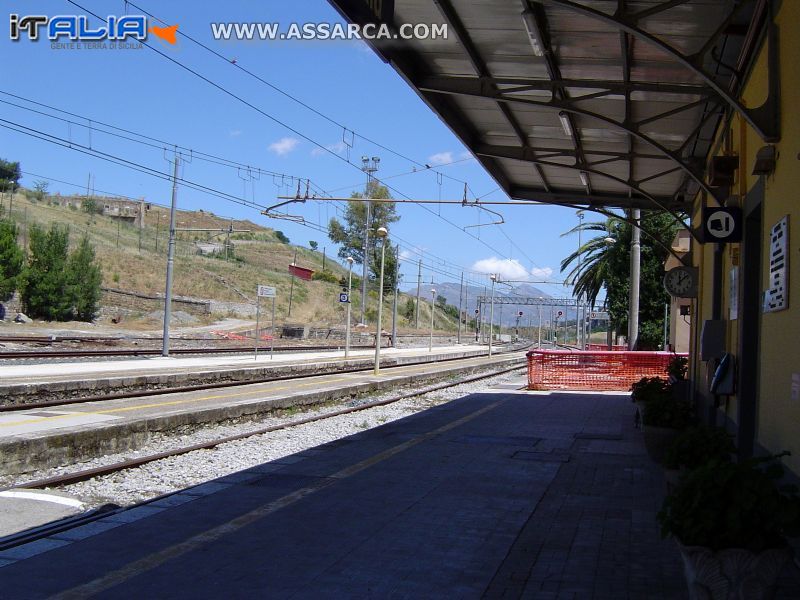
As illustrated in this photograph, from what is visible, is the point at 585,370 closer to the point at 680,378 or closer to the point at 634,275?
the point at 634,275

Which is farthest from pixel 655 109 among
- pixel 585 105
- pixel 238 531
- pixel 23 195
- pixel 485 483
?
pixel 23 195

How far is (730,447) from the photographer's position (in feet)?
20.3

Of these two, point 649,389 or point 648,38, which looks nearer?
point 648,38

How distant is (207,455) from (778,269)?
794 centimetres

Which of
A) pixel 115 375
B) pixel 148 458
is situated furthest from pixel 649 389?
pixel 115 375

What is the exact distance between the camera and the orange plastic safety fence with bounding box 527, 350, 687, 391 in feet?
78.2

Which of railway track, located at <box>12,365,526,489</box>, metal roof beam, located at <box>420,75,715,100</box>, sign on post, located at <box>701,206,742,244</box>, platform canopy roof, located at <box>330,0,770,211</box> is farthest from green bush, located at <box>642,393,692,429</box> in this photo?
railway track, located at <box>12,365,526,489</box>

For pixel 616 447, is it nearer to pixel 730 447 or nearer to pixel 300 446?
pixel 300 446

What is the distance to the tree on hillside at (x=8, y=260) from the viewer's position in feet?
153

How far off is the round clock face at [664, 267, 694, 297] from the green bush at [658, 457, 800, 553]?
1026 cm

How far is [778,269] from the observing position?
661 cm

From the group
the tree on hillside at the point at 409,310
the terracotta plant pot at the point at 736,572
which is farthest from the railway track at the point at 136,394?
the tree on hillside at the point at 409,310

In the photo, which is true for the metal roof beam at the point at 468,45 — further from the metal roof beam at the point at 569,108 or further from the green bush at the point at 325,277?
the green bush at the point at 325,277

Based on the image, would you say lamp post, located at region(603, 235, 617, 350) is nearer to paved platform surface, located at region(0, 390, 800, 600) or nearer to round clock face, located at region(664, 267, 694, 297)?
round clock face, located at region(664, 267, 694, 297)
